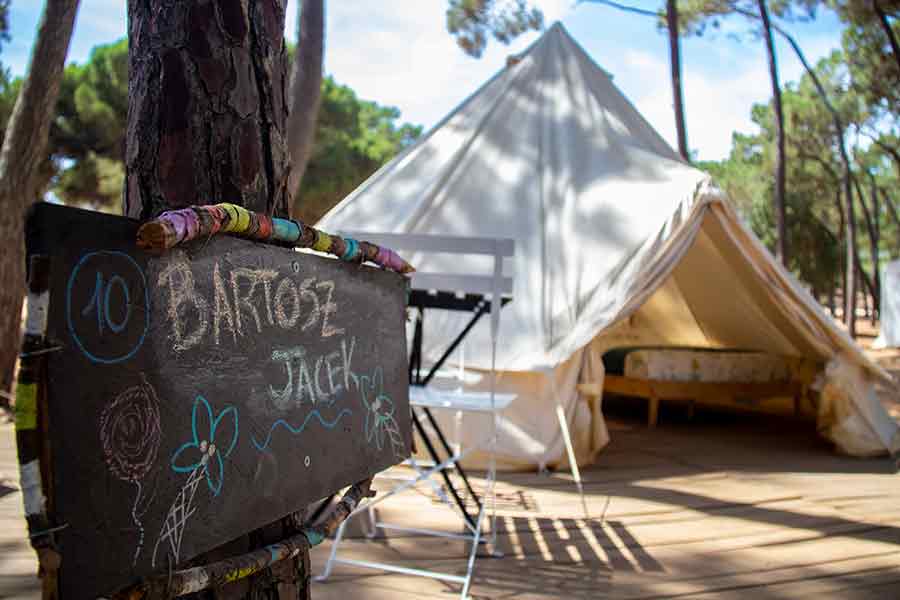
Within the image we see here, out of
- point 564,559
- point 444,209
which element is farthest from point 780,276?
point 564,559

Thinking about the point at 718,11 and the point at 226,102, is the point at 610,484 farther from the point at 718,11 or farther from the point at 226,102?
the point at 718,11

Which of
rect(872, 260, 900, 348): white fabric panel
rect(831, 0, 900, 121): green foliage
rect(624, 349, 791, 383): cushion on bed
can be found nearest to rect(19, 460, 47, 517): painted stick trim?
rect(624, 349, 791, 383): cushion on bed

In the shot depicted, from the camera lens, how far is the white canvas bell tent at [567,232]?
4.39 meters

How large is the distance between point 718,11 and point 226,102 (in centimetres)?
1234

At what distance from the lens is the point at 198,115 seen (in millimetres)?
1322

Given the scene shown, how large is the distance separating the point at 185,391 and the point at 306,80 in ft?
13.7

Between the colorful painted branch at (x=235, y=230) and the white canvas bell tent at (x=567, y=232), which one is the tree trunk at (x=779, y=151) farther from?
the colorful painted branch at (x=235, y=230)

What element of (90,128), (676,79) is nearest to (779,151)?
(676,79)

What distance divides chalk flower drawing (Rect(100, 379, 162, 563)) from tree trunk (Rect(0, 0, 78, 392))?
4.59 meters

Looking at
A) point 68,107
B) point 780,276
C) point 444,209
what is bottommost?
point 780,276

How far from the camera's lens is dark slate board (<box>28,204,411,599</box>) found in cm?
85

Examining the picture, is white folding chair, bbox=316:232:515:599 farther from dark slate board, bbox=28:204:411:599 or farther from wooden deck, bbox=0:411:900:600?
dark slate board, bbox=28:204:411:599

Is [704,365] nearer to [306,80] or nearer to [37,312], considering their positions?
[306,80]

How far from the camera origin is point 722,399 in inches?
225
